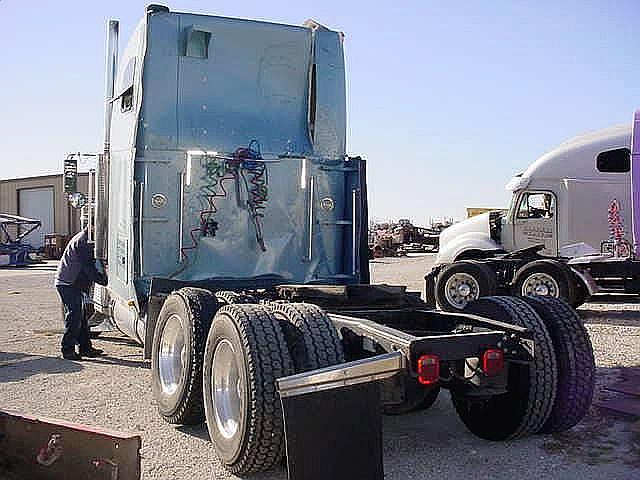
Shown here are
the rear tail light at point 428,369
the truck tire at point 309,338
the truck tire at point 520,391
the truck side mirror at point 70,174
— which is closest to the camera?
the rear tail light at point 428,369

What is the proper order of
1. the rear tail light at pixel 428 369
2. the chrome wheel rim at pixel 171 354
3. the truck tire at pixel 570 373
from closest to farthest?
1. the rear tail light at pixel 428 369
2. the truck tire at pixel 570 373
3. the chrome wheel rim at pixel 171 354

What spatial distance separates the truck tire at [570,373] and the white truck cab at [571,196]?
9230mm

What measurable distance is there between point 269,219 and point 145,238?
1.28 m

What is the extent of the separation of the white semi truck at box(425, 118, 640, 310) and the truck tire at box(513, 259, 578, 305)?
0.06 ft

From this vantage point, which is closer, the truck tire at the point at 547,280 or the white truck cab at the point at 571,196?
the truck tire at the point at 547,280

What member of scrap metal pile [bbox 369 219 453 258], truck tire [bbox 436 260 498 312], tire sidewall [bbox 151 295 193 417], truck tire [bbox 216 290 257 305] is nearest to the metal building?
scrap metal pile [bbox 369 219 453 258]

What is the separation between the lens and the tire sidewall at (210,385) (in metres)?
4.54

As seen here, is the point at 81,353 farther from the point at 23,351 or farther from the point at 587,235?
the point at 587,235

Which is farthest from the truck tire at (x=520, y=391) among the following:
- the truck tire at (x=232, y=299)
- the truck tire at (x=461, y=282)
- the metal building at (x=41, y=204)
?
the metal building at (x=41, y=204)

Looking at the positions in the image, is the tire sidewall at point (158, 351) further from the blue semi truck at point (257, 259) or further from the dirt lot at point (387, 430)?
the dirt lot at point (387, 430)

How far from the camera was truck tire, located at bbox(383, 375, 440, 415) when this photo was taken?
509cm

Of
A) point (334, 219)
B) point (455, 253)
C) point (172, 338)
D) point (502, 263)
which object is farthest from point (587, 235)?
point (172, 338)

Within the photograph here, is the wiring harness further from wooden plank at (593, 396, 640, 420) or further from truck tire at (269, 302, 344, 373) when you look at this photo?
wooden plank at (593, 396, 640, 420)

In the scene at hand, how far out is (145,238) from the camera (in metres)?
7.05
